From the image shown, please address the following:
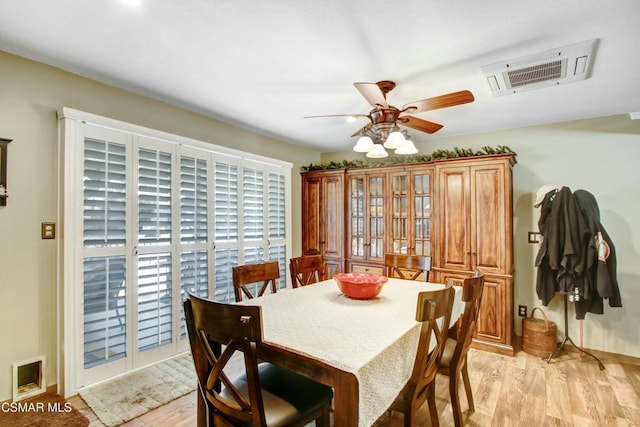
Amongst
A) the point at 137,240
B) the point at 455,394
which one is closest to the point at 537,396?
the point at 455,394

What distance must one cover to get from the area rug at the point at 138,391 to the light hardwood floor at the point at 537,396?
0.20ft

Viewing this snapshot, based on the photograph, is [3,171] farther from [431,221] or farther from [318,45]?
[431,221]

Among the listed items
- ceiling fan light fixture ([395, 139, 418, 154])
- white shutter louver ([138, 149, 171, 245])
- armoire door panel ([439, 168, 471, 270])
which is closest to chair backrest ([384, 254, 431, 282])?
armoire door panel ([439, 168, 471, 270])

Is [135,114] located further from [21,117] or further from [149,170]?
[21,117]

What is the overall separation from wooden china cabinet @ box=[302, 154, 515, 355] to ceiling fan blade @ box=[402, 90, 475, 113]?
59.2 inches

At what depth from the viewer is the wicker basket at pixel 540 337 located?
318 cm

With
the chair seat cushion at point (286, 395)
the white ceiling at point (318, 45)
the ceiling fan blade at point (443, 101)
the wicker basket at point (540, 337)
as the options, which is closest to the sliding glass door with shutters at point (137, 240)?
the white ceiling at point (318, 45)

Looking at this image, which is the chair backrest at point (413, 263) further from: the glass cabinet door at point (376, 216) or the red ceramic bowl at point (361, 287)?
the glass cabinet door at point (376, 216)

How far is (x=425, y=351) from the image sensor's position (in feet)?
4.85

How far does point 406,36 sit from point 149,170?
7.61 feet

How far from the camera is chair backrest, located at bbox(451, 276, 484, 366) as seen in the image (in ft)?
5.63

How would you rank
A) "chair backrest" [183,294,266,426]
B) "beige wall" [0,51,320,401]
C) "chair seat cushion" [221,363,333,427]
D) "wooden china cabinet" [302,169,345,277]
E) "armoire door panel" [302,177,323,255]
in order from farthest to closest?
"armoire door panel" [302,177,323,255]
"wooden china cabinet" [302,169,345,277]
"beige wall" [0,51,320,401]
"chair seat cushion" [221,363,333,427]
"chair backrest" [183,294,266,426]

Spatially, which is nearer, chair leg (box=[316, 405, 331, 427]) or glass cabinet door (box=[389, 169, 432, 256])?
chair leg (box=[316, 405, 331, 427])

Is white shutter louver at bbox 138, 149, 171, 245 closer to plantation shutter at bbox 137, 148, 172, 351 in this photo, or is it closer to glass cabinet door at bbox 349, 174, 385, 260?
plantation shutter at bbox 137, 148, 172, 351
